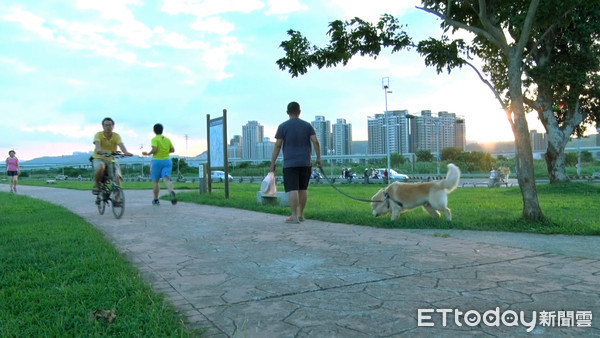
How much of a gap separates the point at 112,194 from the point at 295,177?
334 cm

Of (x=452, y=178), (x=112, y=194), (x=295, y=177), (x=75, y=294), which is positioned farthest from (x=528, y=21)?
(x=112, y=194)

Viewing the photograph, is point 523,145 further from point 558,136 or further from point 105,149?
point 558,136

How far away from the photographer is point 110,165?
8.05m

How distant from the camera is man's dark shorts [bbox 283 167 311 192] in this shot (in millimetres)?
6859

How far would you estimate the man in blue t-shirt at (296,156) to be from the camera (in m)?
6.86

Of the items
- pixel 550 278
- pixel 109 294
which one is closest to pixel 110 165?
pixel 109 294

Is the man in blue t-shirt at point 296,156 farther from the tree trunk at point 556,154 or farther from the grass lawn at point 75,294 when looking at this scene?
the tree trunk at point 556,154

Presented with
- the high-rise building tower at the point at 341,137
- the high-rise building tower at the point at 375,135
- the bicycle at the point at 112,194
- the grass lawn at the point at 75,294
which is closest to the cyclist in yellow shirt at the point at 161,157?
the bicycle at the point at 112,194

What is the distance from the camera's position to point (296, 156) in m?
6.88

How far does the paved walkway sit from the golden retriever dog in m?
0.71

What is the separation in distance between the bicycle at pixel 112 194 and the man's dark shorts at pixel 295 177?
2.95 m

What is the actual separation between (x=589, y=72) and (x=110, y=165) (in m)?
17.2

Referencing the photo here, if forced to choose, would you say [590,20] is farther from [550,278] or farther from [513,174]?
[513,174]

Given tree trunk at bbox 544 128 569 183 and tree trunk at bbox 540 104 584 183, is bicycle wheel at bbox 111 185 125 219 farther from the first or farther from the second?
tree trunk at bbox 544 128 569 183
